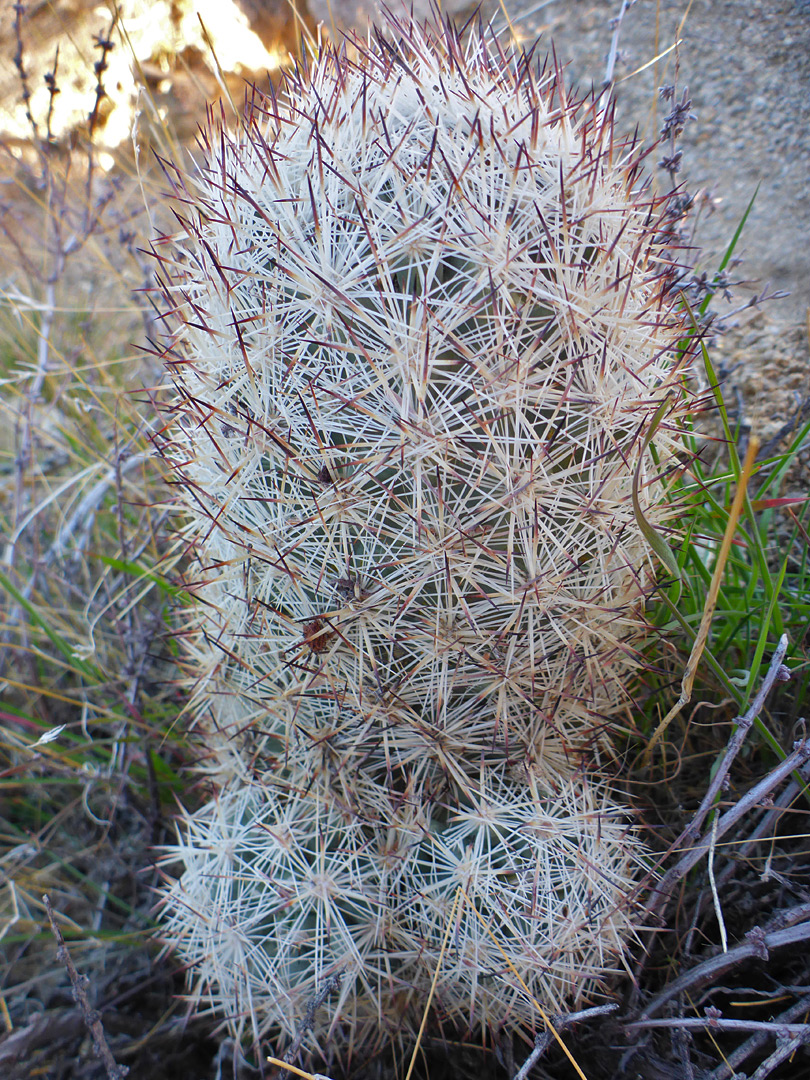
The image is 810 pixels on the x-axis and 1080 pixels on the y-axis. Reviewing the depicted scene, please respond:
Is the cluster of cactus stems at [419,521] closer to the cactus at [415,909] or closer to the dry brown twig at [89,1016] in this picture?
the cactus at [415,909]

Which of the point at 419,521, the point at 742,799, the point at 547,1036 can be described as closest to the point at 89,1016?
the point at 547,1036

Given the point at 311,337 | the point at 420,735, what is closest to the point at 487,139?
the point at 311,337

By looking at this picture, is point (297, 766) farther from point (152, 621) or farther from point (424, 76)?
point (424, 76)

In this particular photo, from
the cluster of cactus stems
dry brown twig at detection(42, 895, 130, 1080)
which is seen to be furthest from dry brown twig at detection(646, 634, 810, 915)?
dry brown twig at detection(42, 895, 130, 1080)

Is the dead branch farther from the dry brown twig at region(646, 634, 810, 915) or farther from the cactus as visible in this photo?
the dry brown twig at region(646, 634, 810, 915)

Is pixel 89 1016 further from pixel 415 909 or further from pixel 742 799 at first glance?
pixel 742 799

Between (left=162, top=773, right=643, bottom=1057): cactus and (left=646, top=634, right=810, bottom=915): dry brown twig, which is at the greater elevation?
Result: (left=646, top=634, right=810, bottom=915): dry brown twig

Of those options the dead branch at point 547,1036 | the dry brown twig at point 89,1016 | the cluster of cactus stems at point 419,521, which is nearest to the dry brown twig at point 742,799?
the cluster of cactus stems at point 419,521

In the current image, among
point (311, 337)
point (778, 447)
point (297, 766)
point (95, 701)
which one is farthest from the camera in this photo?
point (95, 701)
